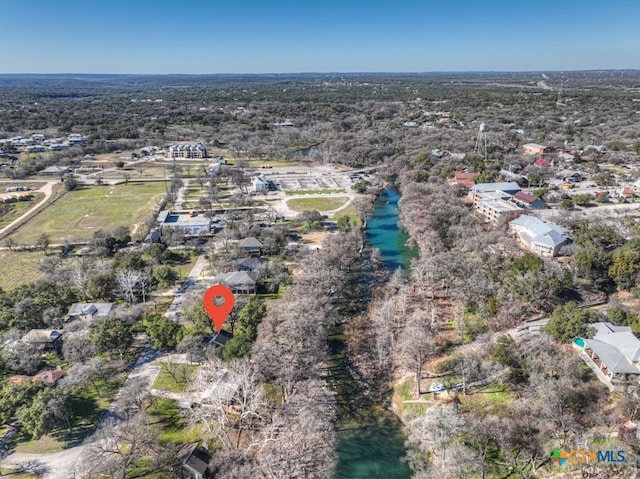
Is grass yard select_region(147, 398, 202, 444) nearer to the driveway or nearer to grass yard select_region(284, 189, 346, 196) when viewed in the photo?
the driveway

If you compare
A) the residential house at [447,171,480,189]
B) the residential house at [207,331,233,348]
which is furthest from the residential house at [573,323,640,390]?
the residential house at [447,171,480,189]

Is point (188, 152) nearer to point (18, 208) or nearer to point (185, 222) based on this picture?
point (18, 208)

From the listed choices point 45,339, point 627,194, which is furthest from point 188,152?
point 627,194

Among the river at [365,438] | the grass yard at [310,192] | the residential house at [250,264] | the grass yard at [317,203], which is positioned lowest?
the river at [365,438]

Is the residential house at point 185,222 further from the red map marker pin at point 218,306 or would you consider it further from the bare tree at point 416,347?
the bare tree at point 416,347

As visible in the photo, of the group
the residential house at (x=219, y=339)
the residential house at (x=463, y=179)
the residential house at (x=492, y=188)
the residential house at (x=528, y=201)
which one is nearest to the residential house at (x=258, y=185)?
the residential house at (x=463, y=179)
